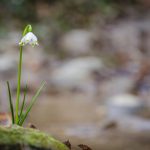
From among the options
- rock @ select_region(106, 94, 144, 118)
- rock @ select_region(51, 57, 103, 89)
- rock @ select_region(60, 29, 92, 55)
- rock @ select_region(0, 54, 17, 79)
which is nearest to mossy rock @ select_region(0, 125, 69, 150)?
rock @ select_region(106, 94, 144, 118)

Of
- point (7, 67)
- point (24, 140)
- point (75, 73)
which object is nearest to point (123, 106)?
point (75, 73)

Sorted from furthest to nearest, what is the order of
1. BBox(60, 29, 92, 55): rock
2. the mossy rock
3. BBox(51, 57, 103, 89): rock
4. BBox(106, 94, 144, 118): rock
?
BBox(60, 29, 92, 55): rock
BBox(51, 57, 103, 89): rock
BBox(106, 94, 144, 118): rock
the mossy rock

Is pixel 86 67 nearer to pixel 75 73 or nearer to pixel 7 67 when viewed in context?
pixel 75 73

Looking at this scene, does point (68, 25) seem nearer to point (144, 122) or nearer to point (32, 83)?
point (32, 83)

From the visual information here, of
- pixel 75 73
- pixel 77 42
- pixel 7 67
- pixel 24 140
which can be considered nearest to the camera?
pixel 24 140

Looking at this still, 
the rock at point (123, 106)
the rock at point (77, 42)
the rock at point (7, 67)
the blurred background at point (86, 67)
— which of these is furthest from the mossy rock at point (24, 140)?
the rock at point (77, 42)

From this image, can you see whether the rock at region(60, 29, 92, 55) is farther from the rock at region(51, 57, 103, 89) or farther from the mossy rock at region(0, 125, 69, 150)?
the mossy rock at region(0, 125, 69, 150)

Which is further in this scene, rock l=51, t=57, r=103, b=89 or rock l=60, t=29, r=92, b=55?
rock l=60, t=29, r=92, b=55
